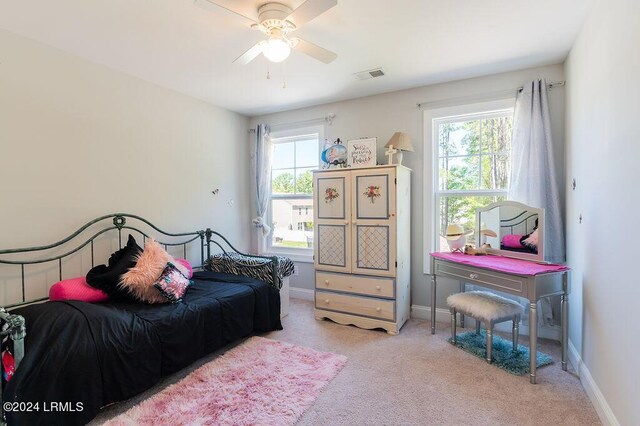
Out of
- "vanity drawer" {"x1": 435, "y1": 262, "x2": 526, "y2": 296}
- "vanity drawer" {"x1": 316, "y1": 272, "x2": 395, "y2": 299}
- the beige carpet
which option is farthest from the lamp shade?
the beige carpet

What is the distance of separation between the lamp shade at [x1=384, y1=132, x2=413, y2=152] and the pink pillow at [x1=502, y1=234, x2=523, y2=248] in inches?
48.0

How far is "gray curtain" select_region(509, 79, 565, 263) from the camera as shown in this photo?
2727mm

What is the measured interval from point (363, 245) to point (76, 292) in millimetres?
2363

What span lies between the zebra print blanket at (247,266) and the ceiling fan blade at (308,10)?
222 cm

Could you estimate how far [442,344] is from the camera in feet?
9.08

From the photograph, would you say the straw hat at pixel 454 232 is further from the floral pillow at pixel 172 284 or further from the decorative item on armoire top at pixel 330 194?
the floral pillow at pixel 172 284

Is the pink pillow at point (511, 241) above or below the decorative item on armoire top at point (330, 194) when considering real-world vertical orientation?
below

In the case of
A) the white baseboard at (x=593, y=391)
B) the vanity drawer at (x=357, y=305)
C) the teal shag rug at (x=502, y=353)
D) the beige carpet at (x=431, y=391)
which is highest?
the vanity drawer at (x=357, y=305)

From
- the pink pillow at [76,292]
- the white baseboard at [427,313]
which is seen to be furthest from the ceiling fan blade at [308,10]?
the white baseboard at [427,313]

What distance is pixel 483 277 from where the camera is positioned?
8.28 ft

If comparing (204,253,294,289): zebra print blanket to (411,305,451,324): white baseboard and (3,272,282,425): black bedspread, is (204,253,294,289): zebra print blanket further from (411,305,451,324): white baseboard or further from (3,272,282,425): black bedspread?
(411,305,451,324): white baseboard

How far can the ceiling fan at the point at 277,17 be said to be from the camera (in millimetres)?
1657

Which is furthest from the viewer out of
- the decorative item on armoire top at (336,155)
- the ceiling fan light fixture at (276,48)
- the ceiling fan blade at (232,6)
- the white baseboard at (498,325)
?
the decorative item on armoire top at (336,155)

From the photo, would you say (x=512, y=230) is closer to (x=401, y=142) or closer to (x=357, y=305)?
(x=401, y=142)
